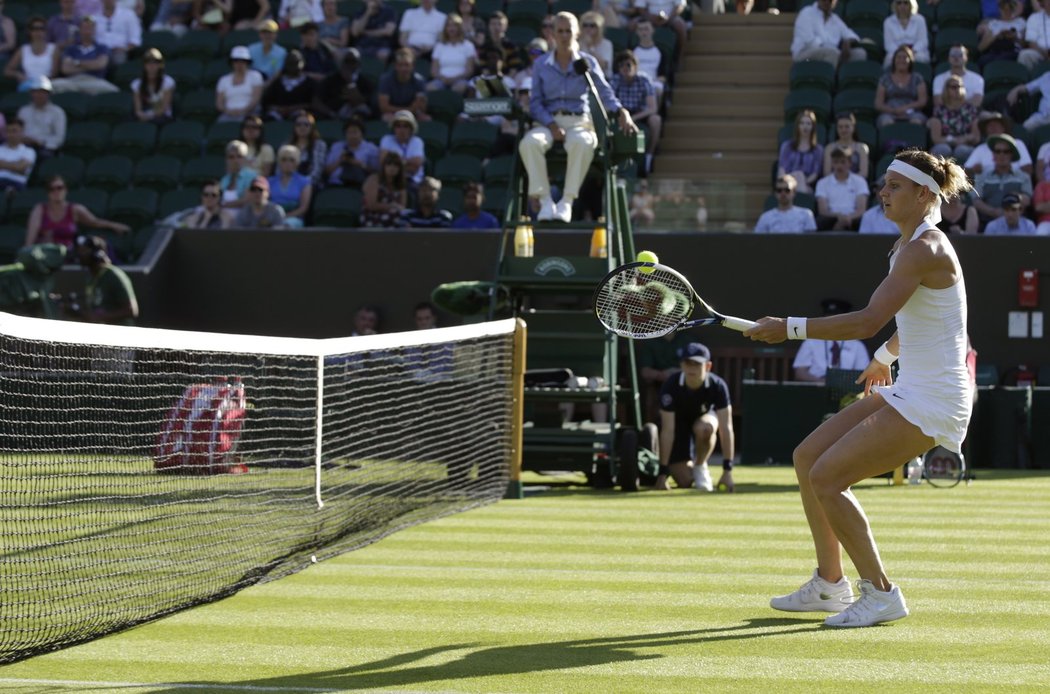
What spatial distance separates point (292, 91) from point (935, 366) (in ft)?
47.2

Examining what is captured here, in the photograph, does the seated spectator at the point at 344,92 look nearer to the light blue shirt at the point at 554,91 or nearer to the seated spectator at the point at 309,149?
the seated spectator at the point at 309,149

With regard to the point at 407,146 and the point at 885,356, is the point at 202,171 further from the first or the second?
the point at 885,356

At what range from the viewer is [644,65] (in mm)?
19234

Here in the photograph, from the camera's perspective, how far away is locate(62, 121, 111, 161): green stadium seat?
1977 cm

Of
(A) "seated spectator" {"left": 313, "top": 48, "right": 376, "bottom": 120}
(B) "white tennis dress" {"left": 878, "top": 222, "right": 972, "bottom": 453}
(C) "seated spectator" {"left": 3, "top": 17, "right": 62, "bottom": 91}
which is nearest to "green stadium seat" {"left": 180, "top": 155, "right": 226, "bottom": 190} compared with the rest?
(A) "seated spectator" {"left": 313, "top": 48, "right": 376, "bottom": 120}

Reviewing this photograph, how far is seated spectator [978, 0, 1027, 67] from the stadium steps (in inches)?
92.9

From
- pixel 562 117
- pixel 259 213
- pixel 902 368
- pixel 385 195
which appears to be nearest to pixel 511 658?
pixel 902 368

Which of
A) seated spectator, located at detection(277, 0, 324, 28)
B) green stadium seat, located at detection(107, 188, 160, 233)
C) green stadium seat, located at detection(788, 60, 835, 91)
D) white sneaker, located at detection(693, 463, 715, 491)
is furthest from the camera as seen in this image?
seated spectator, located at detection(277, 0, 324, 28)

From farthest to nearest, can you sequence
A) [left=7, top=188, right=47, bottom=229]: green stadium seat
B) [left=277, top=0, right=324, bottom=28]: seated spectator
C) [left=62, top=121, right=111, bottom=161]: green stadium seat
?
1. [left=277, top=0, right=324, bottom=28]: seated spectator
2. [left=62, top=121, right=111, bottom=161]: green stadium seat
3. [left=7, top=188, right=47, bottom=229]: green stadium seat

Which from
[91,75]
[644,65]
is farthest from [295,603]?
[91,75]

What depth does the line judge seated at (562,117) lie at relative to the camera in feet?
43.3

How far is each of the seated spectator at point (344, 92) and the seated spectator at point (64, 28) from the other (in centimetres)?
384

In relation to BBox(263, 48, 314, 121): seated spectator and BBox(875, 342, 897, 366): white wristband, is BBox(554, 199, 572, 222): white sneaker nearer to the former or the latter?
BBox(875, 342, 897, 366): white wristband

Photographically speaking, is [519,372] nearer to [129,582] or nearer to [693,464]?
[693,464]
